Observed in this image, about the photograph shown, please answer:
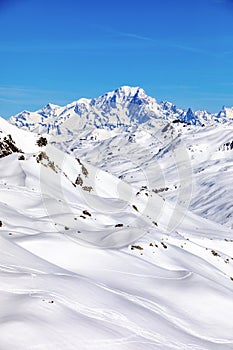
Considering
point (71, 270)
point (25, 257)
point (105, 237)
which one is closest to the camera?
point (25, 257)

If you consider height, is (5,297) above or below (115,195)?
below

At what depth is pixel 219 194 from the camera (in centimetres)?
18588

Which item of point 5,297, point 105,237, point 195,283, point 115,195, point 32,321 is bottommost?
point 32,321

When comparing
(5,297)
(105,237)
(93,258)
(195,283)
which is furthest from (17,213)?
(5,297)

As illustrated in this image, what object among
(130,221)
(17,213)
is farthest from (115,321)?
(130,221)

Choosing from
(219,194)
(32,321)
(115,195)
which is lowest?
(32,321)

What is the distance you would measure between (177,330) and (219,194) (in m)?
175

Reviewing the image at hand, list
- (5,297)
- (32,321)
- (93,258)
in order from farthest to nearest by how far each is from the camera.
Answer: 1. (93,258)
2. (5,297)
3. (32,321)

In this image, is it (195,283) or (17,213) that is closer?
(195,283)

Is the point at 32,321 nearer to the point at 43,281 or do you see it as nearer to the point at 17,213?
the point at 43,281

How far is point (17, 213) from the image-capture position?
31.4 m

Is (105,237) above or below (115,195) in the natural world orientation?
below

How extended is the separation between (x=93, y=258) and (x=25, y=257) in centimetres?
461

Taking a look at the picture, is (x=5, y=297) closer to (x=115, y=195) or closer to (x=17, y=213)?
(x=17, y=213)
